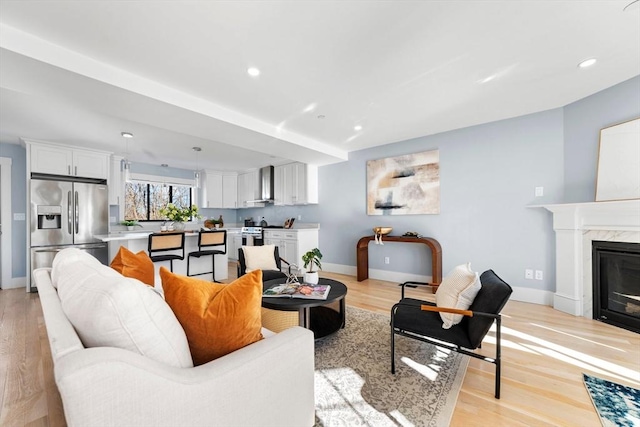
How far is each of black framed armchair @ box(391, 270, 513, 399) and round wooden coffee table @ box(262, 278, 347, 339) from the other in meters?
0.57

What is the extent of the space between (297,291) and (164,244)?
2472 mm

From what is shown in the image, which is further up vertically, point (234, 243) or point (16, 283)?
point (234, 243)

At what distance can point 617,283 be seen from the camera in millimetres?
2727

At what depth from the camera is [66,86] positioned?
2.28m

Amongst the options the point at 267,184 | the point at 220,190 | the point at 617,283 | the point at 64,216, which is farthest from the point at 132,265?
the point at 220,190

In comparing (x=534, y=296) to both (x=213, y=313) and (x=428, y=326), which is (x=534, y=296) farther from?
(x=213, y=313)

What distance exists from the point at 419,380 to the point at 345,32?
2.55 metres

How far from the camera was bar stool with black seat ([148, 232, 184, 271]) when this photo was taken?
361 centimetres

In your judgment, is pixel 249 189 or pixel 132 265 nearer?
pixel 132 265

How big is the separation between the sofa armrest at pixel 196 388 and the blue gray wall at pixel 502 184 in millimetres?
3546

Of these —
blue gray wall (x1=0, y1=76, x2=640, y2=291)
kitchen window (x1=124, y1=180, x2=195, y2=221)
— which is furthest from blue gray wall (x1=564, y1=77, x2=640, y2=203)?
kitchen window (x1=124, y1=180, x2=195, y2=221)

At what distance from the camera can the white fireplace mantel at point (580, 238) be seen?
2.66 metres

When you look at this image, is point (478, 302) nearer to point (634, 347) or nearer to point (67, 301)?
point (634, 347)

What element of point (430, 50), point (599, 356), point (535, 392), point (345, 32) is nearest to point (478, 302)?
point (535, 392)
